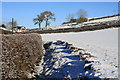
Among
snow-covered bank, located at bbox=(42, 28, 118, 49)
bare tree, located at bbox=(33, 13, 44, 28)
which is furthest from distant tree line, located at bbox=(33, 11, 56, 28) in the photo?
snow-covered bank, located at bbox=(42, 28, 118, 49)

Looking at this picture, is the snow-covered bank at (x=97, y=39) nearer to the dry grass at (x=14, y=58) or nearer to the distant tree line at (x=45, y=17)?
the dry grass at (x=14, y=58)

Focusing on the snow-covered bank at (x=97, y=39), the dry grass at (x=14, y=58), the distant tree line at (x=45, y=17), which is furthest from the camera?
the distant tree line at (x=45, y=17)

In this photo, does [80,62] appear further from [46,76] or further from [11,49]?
[11,49]

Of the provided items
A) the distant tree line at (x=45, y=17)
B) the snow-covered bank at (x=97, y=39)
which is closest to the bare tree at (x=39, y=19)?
the distant tree line at (x=45, y=17)

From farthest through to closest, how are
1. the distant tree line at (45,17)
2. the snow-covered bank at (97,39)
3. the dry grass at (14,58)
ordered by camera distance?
the distant tree line at (45,17), the snow-covered bank at (97,39), the dry grass at (14,58)

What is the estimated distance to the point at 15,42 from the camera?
297 inches

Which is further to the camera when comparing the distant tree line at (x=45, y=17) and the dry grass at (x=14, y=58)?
the distant tree line at (x=45, y=17)

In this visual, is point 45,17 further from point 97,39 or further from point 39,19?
point 97,39

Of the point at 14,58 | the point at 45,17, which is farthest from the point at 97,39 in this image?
the point at 45,17

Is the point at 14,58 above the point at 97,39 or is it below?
below

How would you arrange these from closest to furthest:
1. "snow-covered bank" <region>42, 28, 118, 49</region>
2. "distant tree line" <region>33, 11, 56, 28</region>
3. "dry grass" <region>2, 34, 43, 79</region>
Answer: "dry grass" <region>2, 34, 43, 79</region> → "snow-covered bank" <region>42, 28, 118, 49</region> → "distant tree line" <region>33, 11, 56, 28</region>

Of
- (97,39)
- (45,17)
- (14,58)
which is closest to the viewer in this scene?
(14,58)

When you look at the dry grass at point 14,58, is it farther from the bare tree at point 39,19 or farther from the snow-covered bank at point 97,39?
the bare tree at point 39,19

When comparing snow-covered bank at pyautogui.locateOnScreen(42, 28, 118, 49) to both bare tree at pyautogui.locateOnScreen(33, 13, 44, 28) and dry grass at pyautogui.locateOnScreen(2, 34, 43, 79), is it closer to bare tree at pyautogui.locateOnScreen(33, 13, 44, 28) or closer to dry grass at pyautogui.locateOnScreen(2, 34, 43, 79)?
dry grass at pyautogui.locateOnScreen(2, 34, 43, 79)
